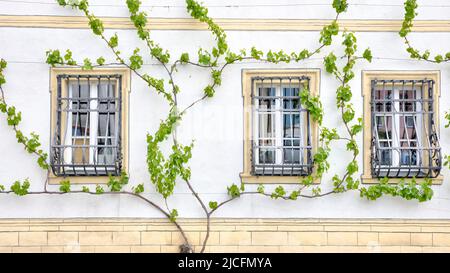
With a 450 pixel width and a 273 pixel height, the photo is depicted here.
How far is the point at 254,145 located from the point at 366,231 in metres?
1.98

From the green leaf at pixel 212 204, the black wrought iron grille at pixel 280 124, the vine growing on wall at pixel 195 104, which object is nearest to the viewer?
the vine growing on wall at pixel 195 104

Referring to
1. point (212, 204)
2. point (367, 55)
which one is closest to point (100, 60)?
point (212, 204)

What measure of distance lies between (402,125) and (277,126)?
5.87ft

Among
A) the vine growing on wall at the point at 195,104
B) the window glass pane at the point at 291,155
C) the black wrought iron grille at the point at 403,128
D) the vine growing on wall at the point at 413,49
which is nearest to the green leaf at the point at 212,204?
the vine growing on wall at the point at 195,104

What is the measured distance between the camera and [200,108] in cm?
827

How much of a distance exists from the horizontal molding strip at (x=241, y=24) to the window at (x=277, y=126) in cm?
65

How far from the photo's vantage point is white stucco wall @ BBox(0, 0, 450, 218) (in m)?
8.22

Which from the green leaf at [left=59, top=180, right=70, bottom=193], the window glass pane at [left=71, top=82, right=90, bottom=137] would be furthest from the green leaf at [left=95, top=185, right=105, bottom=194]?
the window glass pane at [left=71, top=82, right=90, bottom=137]

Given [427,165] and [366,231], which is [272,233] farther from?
[427,165]

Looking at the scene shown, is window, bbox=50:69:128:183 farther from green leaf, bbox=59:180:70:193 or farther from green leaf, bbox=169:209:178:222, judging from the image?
green leaf, bbox=169:209:178:222

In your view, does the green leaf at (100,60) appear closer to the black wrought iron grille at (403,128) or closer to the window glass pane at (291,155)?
the window glass pane at (291,155)

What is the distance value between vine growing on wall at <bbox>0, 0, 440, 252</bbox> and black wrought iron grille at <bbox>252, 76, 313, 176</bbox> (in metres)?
0.21

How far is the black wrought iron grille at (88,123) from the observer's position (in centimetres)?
819

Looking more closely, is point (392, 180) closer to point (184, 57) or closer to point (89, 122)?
point (184, 57)
